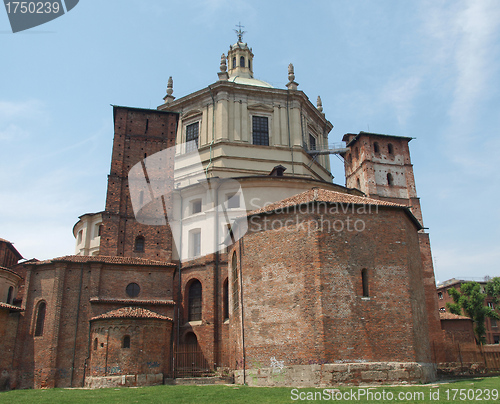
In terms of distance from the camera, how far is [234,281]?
18578mm

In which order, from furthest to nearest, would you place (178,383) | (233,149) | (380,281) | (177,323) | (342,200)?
(233,149) < (177,323) < (178,383) < (342,200) < (380,281)

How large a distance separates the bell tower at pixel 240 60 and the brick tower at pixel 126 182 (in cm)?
921

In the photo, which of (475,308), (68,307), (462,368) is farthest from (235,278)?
(475,308)

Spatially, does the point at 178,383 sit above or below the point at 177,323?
below

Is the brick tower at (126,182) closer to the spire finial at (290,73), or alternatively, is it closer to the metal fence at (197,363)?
the metal fence at (197,363)

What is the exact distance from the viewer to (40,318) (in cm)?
2078

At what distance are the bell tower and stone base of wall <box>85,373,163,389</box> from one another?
80.9ft

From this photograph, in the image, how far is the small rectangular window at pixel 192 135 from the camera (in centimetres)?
3050

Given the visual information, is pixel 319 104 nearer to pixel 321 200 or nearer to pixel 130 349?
pixel 321 200

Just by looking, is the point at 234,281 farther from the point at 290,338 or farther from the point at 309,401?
the point at 309,401

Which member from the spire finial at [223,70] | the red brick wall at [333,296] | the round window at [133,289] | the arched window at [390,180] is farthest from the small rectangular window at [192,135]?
the red brick wall at [333,296]

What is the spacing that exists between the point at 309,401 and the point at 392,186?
24820 mm

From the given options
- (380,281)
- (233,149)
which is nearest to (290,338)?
(380,281)

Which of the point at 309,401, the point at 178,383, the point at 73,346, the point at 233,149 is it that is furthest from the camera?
the point at 233,149
